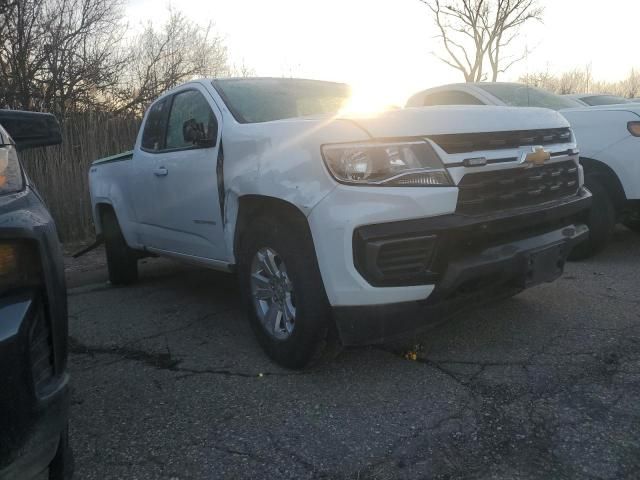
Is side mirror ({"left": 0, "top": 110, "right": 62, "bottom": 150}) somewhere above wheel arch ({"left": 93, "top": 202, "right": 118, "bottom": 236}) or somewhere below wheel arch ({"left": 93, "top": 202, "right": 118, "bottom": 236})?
above

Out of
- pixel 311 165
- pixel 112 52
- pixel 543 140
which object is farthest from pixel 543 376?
pixel 112 52

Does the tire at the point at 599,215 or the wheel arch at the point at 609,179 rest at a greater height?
the wheel arch at the point at 609,179

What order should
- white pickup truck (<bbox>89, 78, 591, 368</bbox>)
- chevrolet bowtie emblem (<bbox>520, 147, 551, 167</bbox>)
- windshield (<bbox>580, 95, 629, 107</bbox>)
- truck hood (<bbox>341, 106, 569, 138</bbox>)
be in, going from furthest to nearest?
windshield (<bbox>580, 95, 629, 107</bbox>), chevrolet bowtie emblem (<bbox>520, 147, 551, 167</bbox>), truck hood (<bbox>341, 106, 569, 138</bbox>), white pickup truck (<bbox>89, 78, 591, 368</bbox>)

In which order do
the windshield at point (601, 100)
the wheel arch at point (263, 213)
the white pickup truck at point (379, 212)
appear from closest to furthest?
1. the white pickup truck at point (379, 212)
2. the wheel arch at point (263, 213)
3. the windshield at point (601, 100)

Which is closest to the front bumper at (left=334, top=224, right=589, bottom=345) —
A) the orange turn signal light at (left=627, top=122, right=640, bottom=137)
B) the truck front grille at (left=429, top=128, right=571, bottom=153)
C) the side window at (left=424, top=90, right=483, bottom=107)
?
the truck front grille at (left=429, top=128, right=571, bottom=153)

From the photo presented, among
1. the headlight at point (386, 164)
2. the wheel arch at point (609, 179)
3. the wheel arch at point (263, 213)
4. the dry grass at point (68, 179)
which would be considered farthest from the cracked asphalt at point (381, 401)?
the dry grass at point (68, 179)

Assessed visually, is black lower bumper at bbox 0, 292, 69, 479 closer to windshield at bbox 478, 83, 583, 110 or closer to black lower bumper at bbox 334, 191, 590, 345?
black lower bumper at bbox 334, 191, 590, 345

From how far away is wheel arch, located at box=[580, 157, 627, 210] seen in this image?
17.2 ft

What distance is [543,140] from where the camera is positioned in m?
3.48

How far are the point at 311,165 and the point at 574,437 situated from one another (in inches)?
67.4

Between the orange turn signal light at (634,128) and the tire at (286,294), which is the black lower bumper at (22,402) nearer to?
the tire at (286,294)

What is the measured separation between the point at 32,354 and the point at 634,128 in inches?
201

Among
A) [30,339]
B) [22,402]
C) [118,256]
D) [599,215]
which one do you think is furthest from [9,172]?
[599,215]

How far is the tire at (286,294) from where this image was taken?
304 cm
